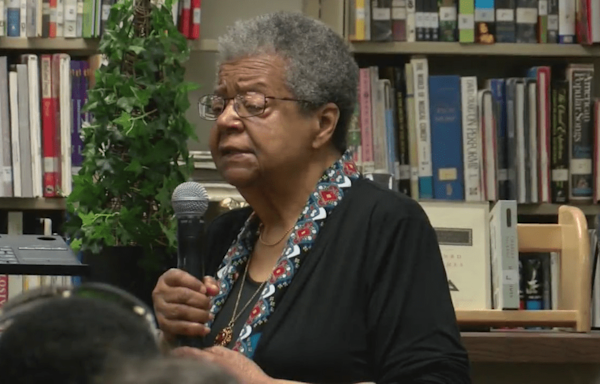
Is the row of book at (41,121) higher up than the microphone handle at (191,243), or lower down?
higher up

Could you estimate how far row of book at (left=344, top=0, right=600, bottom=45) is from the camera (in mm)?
2979

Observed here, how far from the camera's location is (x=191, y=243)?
1442mm

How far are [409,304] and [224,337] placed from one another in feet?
0.99

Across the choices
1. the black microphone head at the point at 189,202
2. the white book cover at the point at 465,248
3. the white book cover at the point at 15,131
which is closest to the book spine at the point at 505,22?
the white book cover at the point at 465,248

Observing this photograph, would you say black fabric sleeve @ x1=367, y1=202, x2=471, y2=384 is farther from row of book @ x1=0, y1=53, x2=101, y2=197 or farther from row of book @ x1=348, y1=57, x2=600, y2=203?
row of book @ x1=0, y1=53, x2=101, y2=197

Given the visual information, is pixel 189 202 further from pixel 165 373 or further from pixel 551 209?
pixel 551 209

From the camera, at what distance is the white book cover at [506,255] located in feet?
7.96

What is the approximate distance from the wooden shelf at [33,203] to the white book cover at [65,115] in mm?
54

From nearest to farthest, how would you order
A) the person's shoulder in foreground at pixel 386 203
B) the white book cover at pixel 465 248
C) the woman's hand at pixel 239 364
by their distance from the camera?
1. the woman's hand at pixel 239 364
2. the person's shoulder in foreground at pixel 386 203
3. the white book cover at pixel 465 248

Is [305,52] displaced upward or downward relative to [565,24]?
downward

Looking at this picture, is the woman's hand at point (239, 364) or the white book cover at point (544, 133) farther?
the white book cover at point (544, 133)

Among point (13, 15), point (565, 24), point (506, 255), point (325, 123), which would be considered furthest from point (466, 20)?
point (325, 123)

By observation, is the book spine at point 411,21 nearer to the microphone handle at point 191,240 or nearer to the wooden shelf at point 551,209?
the wooden shelf at point 551,209

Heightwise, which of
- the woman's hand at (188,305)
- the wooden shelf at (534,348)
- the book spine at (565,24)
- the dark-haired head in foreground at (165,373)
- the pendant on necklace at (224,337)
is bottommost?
the wooden shelf at (534,348)
